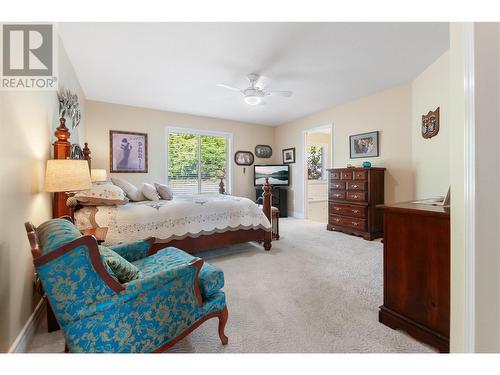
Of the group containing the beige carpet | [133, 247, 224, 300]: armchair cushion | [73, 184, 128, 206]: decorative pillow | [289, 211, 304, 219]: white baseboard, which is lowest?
the beige carpet

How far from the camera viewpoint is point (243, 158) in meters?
6.04

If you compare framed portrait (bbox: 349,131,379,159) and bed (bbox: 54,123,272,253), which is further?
framed portrait (bbox: 349,131,379,159)

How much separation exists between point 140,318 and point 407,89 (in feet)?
15.6

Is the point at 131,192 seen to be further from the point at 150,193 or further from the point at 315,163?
the point at 315,163

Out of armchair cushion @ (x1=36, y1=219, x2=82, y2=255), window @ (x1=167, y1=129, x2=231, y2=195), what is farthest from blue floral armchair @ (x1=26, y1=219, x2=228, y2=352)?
window @ (x1=167, y1=129, x2=231, y2=195)

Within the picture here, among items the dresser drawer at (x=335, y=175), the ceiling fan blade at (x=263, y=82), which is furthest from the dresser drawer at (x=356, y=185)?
the ceiling fan blade at (x=263, y=82)

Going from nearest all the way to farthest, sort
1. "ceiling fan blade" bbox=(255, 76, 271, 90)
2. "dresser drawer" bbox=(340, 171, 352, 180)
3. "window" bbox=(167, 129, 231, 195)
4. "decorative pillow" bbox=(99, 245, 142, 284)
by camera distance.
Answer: "decorative pillow" bbox=(99, 245, 142, 284), "ceiling fan blade" bbox=(255, 76, 271, 90), "dresser drawer" bbox=(340, 171, 352, 180), "window" bbox=(167, 129, 231, 195)

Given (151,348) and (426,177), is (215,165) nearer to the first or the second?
(426,177)

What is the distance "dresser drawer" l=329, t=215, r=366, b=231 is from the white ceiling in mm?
2363

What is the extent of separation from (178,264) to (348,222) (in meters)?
3.51

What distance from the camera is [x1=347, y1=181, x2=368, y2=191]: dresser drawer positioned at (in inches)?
152

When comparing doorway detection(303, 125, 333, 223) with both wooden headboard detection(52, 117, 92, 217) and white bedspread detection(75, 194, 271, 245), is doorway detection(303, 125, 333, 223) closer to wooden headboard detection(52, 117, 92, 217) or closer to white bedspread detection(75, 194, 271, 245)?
white bedspread detection(75, 194, 271, 245)

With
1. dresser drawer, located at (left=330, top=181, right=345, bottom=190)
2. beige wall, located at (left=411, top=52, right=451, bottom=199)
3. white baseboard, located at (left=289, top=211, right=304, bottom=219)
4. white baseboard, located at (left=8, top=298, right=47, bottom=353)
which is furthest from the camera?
white baseboard, located at (left=289, top=211, right=304, bottom=219)
